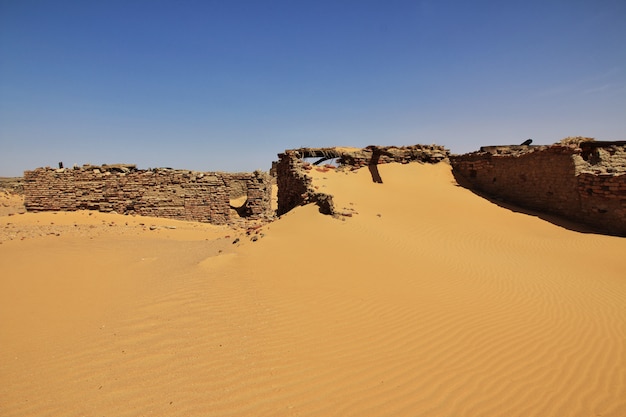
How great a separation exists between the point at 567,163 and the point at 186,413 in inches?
512

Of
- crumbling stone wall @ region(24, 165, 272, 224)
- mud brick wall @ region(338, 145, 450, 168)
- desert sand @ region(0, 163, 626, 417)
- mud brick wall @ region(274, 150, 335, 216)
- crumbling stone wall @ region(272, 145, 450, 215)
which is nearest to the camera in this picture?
desert sand @ region(0, 163, 626, 417)

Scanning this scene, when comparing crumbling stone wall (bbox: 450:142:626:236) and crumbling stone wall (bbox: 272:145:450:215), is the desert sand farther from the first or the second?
crumbling stone wall (bbox: 272:145:450:215)

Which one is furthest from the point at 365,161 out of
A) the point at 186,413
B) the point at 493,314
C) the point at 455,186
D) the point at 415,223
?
the point at 186,413

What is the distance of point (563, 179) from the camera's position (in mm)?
10922

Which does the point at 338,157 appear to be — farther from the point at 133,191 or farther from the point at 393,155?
the point at 133,191

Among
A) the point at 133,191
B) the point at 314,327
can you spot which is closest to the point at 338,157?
the point at 133,191

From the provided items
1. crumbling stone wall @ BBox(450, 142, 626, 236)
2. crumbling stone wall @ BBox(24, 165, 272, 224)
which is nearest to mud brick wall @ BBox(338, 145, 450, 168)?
crumbling stone wall @ BBox(450, 142, 626, 236)

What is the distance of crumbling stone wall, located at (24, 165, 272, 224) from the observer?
14320mm

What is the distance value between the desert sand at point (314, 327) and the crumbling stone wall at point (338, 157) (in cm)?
422

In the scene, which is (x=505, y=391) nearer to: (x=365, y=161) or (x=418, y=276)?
(x=418, y=276)

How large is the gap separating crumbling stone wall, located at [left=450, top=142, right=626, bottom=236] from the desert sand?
A: 2200 mm

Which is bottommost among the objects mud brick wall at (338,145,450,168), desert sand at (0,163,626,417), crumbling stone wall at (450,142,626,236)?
desert sand at (0,163,626,417)

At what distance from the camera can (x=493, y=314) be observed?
464 cm

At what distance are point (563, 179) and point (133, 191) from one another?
17.0 metres
